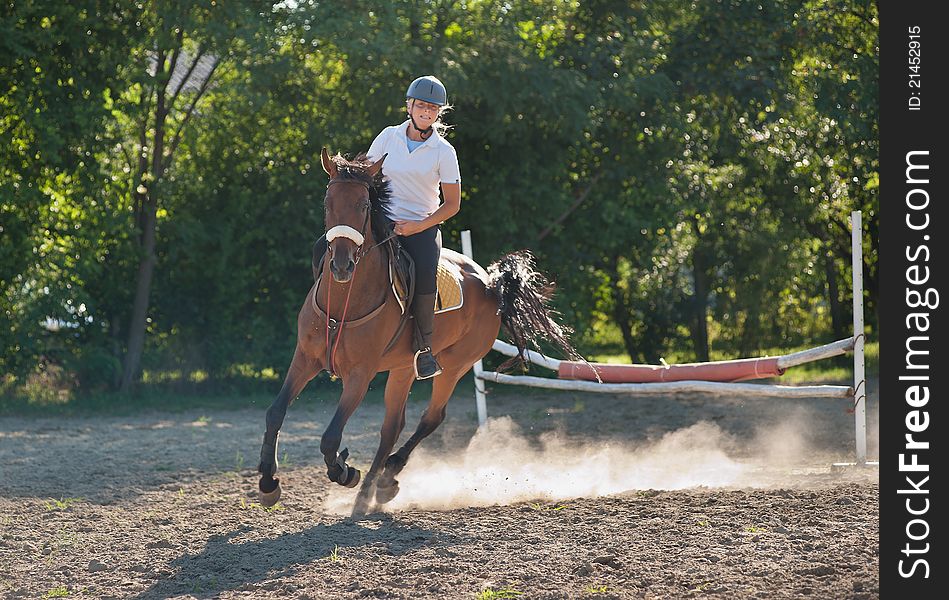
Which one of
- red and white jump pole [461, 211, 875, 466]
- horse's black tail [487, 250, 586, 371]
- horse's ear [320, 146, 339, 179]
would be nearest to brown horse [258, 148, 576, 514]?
horse's ear [320, 146, 339, 179]

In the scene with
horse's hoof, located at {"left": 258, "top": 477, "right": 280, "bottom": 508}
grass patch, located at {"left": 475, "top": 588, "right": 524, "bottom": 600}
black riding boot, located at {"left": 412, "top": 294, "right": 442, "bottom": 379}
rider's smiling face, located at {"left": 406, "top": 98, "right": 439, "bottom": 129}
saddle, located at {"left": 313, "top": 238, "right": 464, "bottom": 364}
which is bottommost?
grass patch, located at {"left": 475, "top": 588, "right": 524, "bottom": 600}

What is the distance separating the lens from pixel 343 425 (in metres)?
6.52

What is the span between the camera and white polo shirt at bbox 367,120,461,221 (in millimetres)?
6840

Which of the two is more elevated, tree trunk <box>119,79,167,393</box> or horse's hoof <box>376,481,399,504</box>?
tree trunk <box>119,79,167,393</box>

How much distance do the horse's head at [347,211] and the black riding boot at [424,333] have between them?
82 centimetres

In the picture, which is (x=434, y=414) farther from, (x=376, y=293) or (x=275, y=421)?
(x=275, y=421)

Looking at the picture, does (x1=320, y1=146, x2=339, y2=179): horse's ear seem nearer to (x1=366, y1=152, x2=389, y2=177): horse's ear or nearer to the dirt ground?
(x1=366, y1=152, x2=389, y2=177): horse's ear

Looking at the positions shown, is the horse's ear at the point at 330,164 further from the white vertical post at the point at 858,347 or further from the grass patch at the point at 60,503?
the white vertical post at the point at 858,347

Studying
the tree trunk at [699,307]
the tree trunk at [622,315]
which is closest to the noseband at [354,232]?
the tree trunk at [622,315]

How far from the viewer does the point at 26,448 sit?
32.4 feet

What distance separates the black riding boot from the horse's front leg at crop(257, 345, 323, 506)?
2.35ft

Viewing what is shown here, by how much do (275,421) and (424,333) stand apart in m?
1.19

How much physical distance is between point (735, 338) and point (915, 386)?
10673 mm

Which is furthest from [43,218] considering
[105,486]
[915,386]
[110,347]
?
[915,386]
